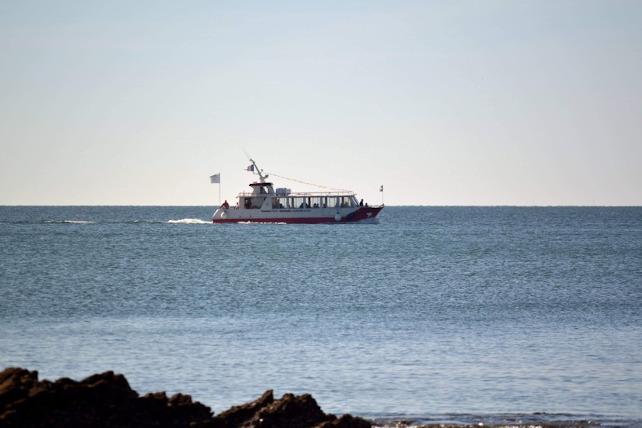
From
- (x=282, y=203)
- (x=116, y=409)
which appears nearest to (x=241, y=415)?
(x=116, y=409)

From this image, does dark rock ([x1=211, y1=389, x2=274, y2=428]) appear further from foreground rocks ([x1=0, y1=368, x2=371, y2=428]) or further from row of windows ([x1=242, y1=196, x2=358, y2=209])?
row of windows ([x1=242, y1=196, x2=358, y2=209])

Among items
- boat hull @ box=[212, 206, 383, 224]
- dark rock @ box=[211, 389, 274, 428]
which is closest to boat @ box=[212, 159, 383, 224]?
boat hull @ box=[212, 206, 383, 224]

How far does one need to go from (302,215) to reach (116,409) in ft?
418

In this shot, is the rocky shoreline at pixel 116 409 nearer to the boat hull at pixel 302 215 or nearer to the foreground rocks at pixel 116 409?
the foreground rocks at pixel 116 409

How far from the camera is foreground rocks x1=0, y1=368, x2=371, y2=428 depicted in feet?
57.1

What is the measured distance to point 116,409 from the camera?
59.6 feet

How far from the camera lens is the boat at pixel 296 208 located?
144450 millimetres

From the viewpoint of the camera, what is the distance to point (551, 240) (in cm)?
12312

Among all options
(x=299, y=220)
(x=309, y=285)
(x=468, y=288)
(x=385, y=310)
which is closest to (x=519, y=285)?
(x=468, y=288)

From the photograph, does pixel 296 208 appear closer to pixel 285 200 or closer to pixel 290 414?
pixel 285 200

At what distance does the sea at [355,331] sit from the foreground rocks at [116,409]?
376 centimetres

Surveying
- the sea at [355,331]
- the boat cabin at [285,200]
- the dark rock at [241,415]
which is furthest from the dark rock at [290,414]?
the boat cabin at [285,200]

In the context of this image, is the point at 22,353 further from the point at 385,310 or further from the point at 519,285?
the point at 519,285

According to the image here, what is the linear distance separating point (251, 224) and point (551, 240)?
45.5m
